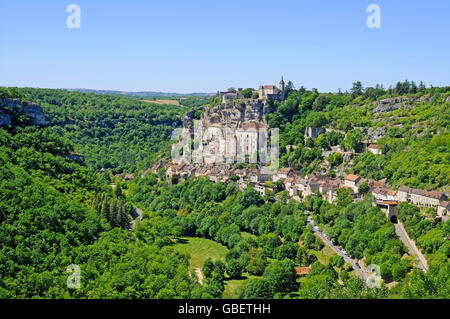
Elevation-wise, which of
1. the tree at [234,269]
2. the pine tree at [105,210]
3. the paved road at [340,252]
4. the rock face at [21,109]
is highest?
the rock face at [21,109]

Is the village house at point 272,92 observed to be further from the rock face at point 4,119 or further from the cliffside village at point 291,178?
the rock face at point 4,119

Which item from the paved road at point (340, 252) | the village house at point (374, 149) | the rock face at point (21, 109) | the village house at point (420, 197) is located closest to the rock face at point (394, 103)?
the village house at point (374, 149)

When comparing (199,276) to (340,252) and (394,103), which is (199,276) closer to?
(340,252)

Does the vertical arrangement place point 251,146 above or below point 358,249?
above

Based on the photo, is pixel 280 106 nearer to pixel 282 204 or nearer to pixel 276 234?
pixel 282 204

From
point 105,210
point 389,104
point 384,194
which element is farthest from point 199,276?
point 389,104

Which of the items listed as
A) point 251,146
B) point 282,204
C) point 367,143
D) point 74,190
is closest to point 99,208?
point 74,190

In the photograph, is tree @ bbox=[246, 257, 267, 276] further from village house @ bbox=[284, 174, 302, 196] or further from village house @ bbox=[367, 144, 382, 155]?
village house @ bbox=[367, 144, 382, 155]
